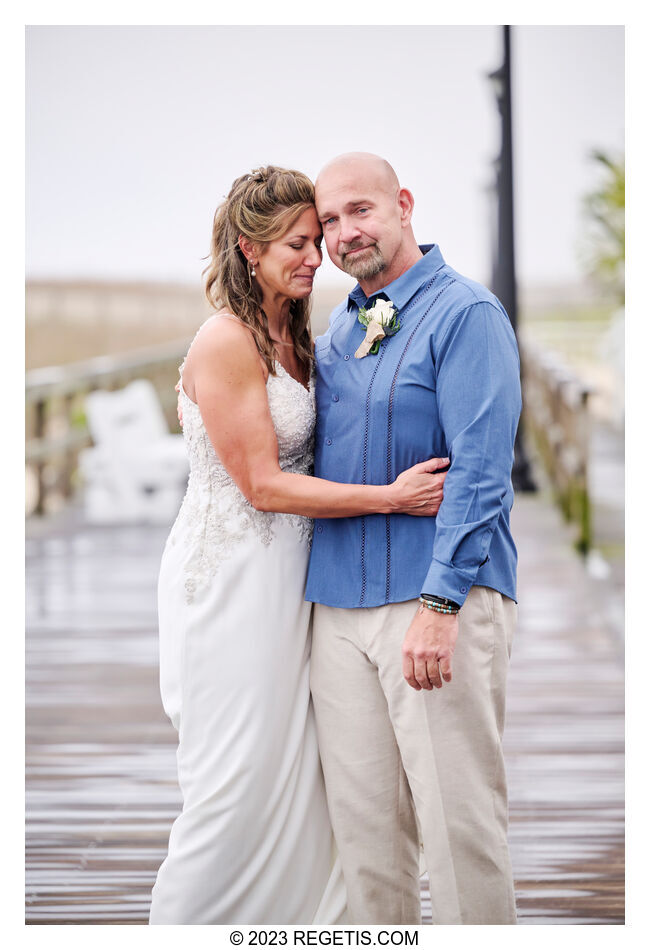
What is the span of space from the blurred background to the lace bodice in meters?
0.33

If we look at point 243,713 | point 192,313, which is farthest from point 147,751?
point 192,313

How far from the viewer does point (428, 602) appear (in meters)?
2.30

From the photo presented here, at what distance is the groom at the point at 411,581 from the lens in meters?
2.30

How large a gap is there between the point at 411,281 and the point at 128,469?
6743 millimetres

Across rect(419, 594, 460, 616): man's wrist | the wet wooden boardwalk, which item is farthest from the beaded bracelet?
the wet wooden boardwalk

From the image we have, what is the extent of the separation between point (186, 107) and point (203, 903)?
5.59m

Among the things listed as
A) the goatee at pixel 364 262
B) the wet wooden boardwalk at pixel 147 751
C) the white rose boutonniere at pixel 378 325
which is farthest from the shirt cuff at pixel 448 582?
the wet wooden boardwalk at pixel 147 751

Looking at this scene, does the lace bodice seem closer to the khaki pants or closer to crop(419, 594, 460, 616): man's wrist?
the khaki pants

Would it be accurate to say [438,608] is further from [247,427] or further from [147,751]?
[147,751]

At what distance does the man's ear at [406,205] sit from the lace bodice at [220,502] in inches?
16.9

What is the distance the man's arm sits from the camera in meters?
2.28

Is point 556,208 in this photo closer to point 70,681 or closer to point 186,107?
point 186,107

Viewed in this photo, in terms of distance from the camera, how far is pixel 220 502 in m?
2.62
